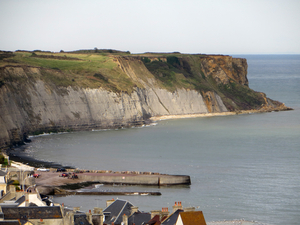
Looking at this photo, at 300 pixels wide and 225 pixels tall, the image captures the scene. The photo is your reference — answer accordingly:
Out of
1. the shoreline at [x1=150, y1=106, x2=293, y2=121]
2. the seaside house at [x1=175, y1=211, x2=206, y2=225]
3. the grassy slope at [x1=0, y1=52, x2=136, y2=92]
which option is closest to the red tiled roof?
the seaside house at [x1=175, y1=211, x2=206, y2=225]

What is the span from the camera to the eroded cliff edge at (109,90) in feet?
312

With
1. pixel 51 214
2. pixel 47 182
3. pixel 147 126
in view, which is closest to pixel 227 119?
pixel 147 126

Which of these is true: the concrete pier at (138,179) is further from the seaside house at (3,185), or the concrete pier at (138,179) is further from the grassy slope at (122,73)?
the grassy slope at (122,73)

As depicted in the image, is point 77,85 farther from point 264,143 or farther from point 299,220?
point 299,220

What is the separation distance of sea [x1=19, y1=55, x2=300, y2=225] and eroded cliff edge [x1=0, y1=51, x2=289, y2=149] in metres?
5.28

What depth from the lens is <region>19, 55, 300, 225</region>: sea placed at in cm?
4550

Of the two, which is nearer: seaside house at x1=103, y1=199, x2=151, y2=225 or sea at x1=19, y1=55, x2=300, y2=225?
seaside house at x1=103, y1=199, x2=151, y2=225

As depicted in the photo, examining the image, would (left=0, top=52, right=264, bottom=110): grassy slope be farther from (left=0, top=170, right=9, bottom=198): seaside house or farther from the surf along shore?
(left=0, top=170, right=9, bottom=198): seaside house

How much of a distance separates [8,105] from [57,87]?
65.1 ft

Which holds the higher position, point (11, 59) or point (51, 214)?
point (11, 59)

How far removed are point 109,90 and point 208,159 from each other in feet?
156

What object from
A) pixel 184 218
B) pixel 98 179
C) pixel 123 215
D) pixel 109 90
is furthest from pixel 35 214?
pixel 109 90

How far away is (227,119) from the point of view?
12112cm

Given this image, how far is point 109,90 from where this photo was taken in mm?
113438
